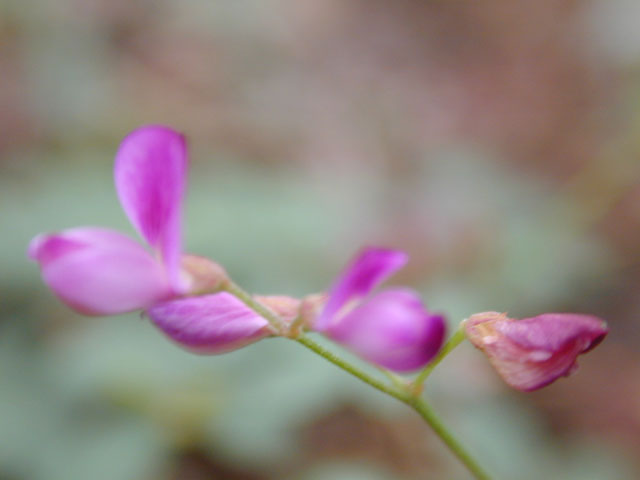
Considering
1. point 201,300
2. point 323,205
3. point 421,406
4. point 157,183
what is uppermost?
point 157,183

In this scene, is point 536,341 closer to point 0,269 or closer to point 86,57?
point 0,269

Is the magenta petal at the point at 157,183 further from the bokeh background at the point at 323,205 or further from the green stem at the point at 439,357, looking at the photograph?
the bokeh background at the point at 323,205

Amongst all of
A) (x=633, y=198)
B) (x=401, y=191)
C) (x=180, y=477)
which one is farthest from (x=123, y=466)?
(x=633, y=198)

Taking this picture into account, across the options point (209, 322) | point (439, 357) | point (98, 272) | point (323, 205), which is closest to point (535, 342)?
point (439, 357)

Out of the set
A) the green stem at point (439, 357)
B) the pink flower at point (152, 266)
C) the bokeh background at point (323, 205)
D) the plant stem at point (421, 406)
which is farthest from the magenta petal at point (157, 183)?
the bokeh background at point (323, 205)

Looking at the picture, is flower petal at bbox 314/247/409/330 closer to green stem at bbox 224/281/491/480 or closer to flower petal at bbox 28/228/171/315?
green stem at bbox 224/281/491/480

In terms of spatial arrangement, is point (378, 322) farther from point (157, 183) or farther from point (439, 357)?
point (157, 183)

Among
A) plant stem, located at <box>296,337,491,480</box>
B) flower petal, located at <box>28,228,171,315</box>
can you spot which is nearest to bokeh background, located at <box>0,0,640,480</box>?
plant stem, located at <box>296,337,491,480</box>
